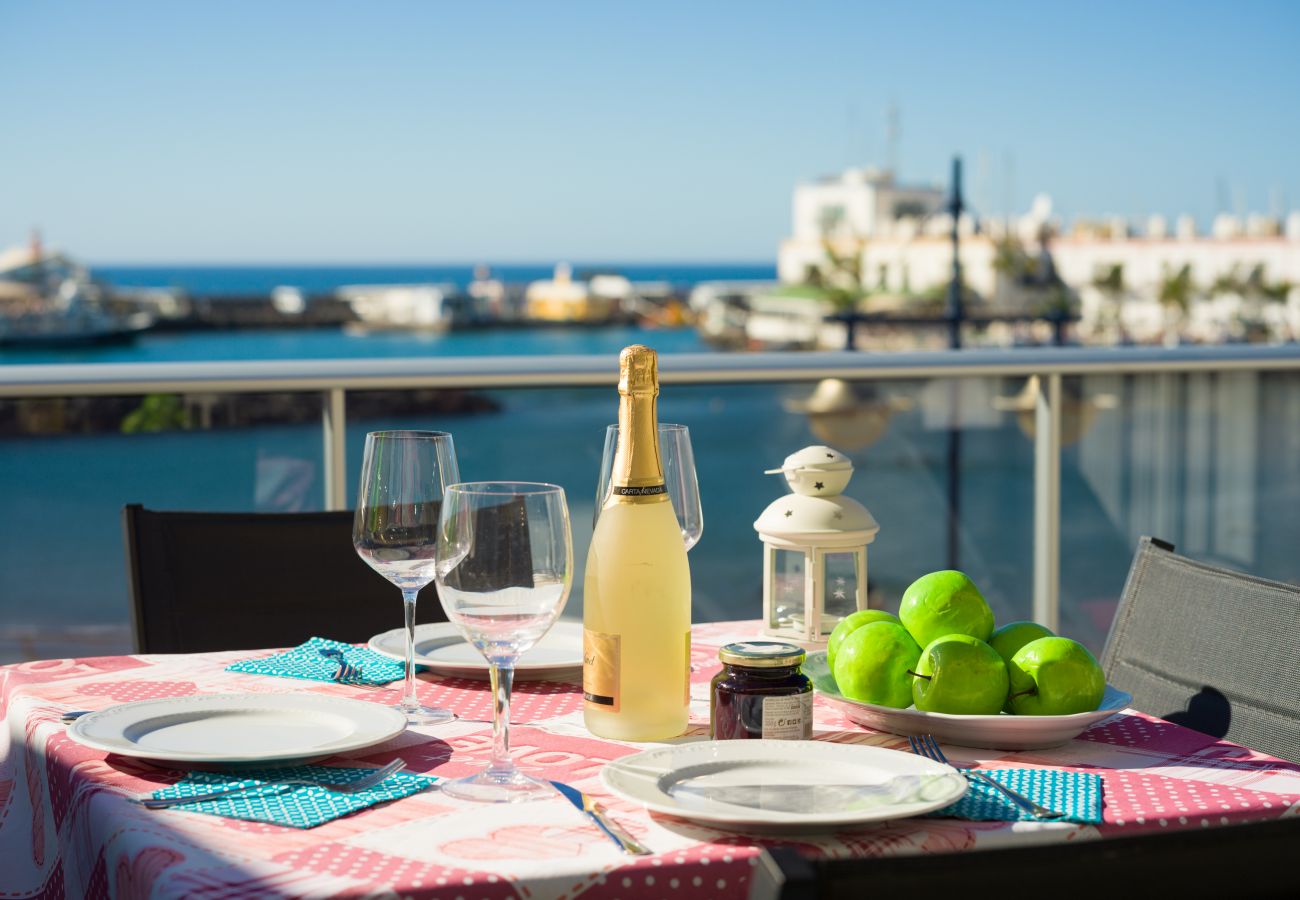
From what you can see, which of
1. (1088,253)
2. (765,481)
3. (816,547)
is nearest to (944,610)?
(816,547)

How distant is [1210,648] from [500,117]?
7668 centimetres

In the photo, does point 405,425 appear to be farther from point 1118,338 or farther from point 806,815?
point 1118,338

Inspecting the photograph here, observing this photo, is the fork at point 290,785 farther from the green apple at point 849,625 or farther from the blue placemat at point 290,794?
the green apple at point 849,625

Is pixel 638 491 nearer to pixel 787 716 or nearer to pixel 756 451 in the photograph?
pixel 787 716

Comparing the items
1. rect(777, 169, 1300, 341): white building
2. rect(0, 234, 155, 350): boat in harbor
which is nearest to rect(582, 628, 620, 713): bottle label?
rect(0, 234, 155, 350): boat in harbor

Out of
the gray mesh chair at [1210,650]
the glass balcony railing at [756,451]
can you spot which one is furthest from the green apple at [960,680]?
the glass balcony railing at [756,451]

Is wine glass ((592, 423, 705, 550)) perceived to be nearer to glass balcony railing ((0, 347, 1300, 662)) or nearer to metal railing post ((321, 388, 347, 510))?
glass balcony railing ((0, 347, 1300, 662))

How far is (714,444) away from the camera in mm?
3416

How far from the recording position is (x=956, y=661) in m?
1.22

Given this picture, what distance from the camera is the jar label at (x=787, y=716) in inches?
45.3

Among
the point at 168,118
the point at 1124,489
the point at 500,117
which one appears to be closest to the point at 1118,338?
the point at 500,117

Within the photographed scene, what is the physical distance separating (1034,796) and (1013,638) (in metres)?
0.27

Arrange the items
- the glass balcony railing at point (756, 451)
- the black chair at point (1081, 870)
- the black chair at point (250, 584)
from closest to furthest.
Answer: the black chair at point (1081, 870) → the black chair at point (250, 584) → the glass balcony railing at point (756, 451)

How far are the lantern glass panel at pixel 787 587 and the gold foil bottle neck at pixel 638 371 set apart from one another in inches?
13.6
